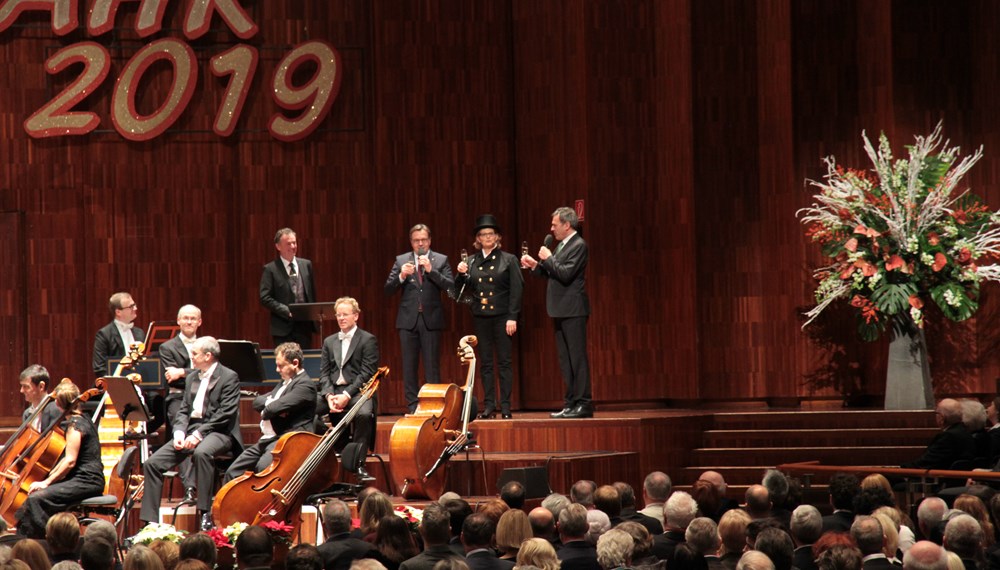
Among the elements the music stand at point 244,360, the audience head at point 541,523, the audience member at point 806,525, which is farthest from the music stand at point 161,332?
the audience member at point 806,525

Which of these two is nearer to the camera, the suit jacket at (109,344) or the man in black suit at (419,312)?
the suit jacket at (109,344)

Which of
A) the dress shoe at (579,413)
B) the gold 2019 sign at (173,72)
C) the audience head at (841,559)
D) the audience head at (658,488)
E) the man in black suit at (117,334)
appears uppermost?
the gold 2019 sign at (173,72)

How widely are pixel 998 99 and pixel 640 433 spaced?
433 centimetres

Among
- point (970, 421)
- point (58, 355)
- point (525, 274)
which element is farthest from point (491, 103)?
point (970, 421)

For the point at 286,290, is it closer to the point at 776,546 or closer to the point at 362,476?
the point at 362,476

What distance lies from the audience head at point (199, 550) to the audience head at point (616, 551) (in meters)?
1.40

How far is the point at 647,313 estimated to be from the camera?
37.2 ft

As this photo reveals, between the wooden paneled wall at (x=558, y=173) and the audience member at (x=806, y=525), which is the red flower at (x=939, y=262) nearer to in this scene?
the wooden paneled wall at (x=558, y=173)

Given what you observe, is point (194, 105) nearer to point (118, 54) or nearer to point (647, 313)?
point (118, 54)

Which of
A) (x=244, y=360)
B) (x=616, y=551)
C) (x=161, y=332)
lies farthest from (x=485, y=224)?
(x=616, y=551)

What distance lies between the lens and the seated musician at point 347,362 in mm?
8516

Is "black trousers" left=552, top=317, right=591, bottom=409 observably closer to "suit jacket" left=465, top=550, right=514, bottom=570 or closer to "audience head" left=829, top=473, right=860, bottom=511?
"audience head" left=829, top=473, right=860, bottom=511

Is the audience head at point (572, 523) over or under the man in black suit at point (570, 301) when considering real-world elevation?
under

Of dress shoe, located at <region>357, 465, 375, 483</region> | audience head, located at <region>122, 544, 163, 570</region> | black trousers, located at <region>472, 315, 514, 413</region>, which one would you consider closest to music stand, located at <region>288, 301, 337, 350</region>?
black trousers, located at <region>472, 315, 514, 413</region>
